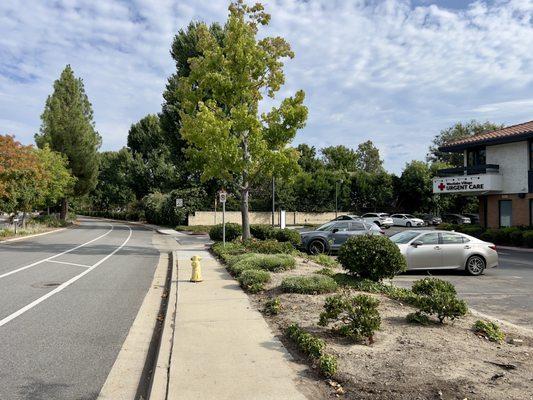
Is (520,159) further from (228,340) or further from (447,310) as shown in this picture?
(228,340)

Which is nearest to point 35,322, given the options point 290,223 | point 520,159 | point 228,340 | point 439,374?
point 228,340

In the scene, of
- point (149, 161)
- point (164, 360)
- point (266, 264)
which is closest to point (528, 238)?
point (266, 264)

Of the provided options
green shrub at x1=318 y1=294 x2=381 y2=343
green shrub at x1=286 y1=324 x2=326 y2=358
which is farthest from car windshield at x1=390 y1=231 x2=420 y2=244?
green shrub at x1=286 y1=324 x2=326 y2=358

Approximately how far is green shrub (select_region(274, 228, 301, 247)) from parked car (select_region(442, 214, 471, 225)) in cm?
3455

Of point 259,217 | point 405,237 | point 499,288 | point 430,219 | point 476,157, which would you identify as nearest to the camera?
point 499,288

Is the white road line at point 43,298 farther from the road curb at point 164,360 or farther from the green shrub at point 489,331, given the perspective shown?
the green shrub at point 489,331

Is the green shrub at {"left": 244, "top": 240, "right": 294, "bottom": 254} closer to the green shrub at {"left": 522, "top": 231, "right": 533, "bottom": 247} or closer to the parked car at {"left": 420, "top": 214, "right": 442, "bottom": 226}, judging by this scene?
the green shrub at {"left": 522, "top": 231, "right": 533, "bottom": 247}

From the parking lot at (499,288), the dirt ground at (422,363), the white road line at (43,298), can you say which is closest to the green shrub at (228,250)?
the white road line at (43,298)

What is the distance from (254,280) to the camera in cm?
1084

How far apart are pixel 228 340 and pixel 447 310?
306 centimetres

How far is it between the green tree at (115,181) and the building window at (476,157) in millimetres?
49652

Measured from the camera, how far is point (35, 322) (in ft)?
26.6

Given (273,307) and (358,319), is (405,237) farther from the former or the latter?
(358,319)

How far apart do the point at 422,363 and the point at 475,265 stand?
10503 mm
